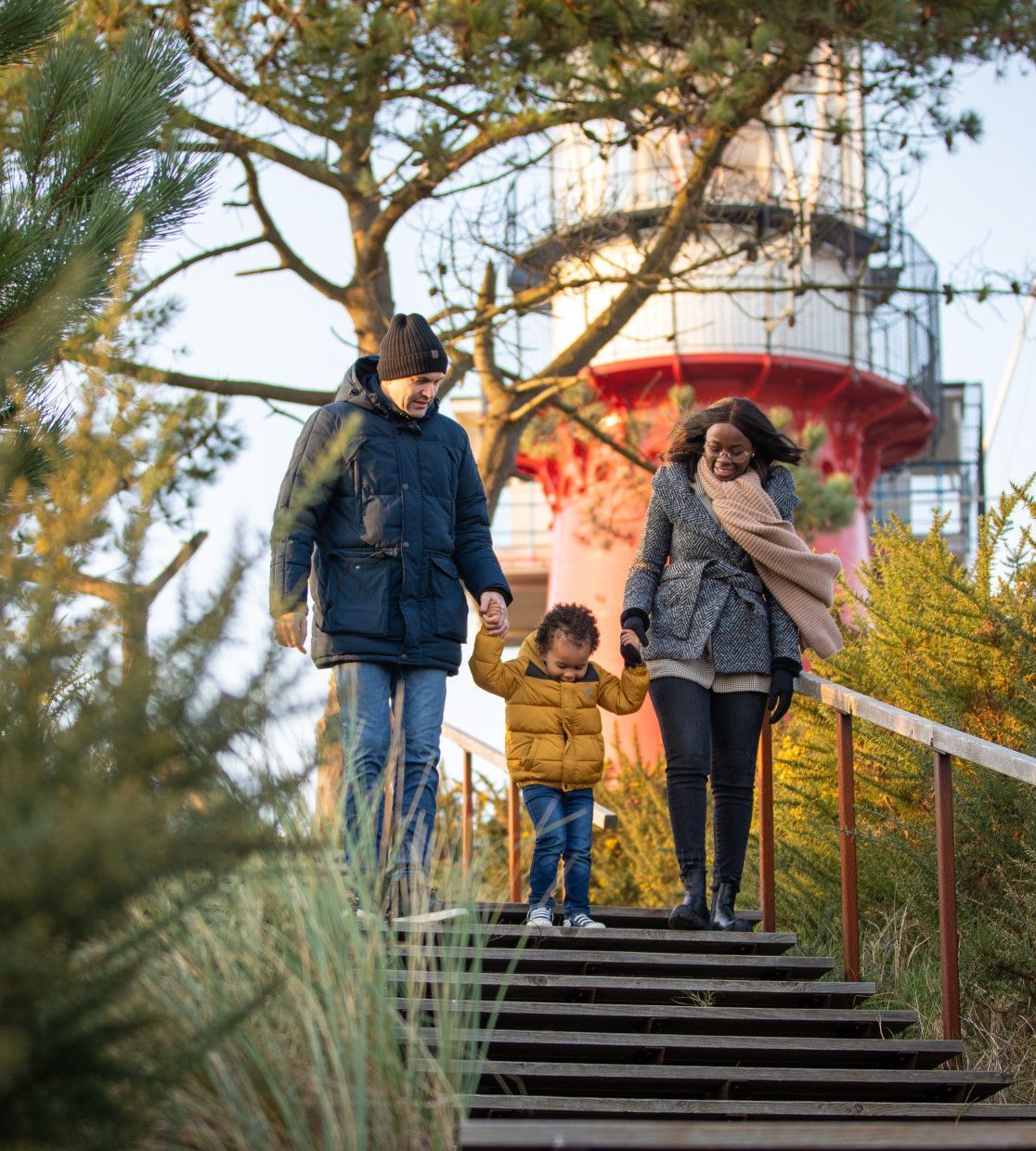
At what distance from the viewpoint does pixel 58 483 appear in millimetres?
2885

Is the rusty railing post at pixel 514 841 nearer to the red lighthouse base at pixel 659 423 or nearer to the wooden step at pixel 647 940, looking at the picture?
the wooden step at pixel 647 940

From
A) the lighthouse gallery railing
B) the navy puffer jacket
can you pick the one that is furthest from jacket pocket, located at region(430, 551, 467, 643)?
the lighthouse gallery railing

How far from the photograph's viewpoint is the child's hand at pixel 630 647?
19.5 ft

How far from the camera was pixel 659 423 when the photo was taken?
1702cm

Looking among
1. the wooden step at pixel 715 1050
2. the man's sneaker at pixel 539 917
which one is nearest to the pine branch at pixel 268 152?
the man's sneaker at pixel 539 917

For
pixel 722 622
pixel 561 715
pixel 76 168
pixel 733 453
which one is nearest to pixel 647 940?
pixel 561 715

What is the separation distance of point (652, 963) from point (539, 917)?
1.70ft

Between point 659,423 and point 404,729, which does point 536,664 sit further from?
point 659,423

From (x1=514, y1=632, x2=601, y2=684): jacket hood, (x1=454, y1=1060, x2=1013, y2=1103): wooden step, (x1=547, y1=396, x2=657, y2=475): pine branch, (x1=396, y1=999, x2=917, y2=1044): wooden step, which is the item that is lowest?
(x1=454, y1=1060, x2=1013, y2=1103): wooden step

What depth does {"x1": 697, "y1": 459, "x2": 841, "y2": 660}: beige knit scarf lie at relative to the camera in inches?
237

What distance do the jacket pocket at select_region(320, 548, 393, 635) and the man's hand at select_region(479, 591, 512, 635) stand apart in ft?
1.15

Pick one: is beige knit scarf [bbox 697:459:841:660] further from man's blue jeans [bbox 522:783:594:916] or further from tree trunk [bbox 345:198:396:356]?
tree trunk [bbox 345:198:396:356]

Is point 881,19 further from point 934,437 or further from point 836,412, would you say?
point 934,437

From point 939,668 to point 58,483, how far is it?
5096mm
